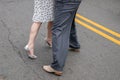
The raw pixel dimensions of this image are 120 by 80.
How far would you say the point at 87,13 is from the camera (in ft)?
25.9

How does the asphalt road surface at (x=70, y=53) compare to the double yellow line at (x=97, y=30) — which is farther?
the double yellow line at (x=97, y=30)

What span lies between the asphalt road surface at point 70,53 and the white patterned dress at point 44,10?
0.68 meters

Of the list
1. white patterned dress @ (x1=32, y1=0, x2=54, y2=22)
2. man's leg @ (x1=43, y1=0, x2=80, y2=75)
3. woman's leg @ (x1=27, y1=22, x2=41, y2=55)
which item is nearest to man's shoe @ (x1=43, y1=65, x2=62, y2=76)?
man's leg @ (x1=43, y1=0, x2=80, y2=75)

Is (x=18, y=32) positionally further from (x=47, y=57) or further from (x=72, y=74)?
(x=72, y=74)

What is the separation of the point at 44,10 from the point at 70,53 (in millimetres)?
1029

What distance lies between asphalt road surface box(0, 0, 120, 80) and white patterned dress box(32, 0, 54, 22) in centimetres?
68

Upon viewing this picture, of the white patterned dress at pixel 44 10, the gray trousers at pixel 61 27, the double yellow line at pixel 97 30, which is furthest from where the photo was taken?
the double yellow line at pixel 97 30

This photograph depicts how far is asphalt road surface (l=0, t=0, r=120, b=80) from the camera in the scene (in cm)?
446

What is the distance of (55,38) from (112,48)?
1.71m

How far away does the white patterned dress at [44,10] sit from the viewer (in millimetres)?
4480

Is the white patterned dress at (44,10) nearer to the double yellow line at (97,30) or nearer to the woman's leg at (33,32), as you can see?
the woman's leg at (33,32)

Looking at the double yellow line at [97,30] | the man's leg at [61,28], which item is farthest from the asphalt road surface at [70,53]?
the man's leg at [61,28]

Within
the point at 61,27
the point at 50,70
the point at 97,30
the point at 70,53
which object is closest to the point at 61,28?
the point at 61,27

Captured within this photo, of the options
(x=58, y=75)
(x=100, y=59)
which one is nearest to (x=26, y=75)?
(x=58, y=75)
